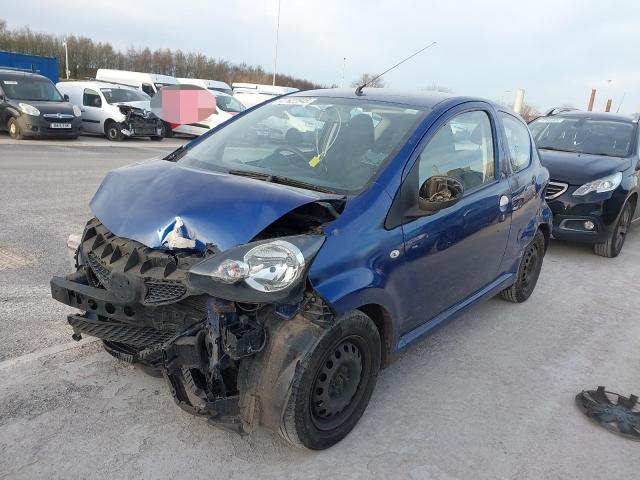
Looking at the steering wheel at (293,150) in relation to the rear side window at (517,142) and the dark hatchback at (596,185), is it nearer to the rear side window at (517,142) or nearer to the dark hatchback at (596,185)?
the rear side window at (517,142)

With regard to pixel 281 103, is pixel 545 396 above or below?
below

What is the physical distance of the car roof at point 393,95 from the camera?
3.66 meters

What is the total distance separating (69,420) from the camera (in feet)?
9.37

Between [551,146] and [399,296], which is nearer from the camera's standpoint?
[399,296]

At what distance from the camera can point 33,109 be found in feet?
49.7

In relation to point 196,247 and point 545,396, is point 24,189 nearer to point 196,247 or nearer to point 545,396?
point 196,247

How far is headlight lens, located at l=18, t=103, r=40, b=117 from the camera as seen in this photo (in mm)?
15094

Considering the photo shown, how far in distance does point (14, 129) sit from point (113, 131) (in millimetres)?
3227

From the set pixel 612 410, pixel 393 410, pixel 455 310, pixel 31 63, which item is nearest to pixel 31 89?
pixel 31 63

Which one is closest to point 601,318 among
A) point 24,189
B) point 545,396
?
point 545,396

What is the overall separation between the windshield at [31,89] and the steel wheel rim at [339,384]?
53.1 ft

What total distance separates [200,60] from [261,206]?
68.1 m

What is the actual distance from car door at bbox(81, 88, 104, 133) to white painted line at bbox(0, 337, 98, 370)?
16.2 m

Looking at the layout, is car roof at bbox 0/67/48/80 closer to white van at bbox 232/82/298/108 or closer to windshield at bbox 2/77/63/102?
windshield at bbox 2/77/63/102
